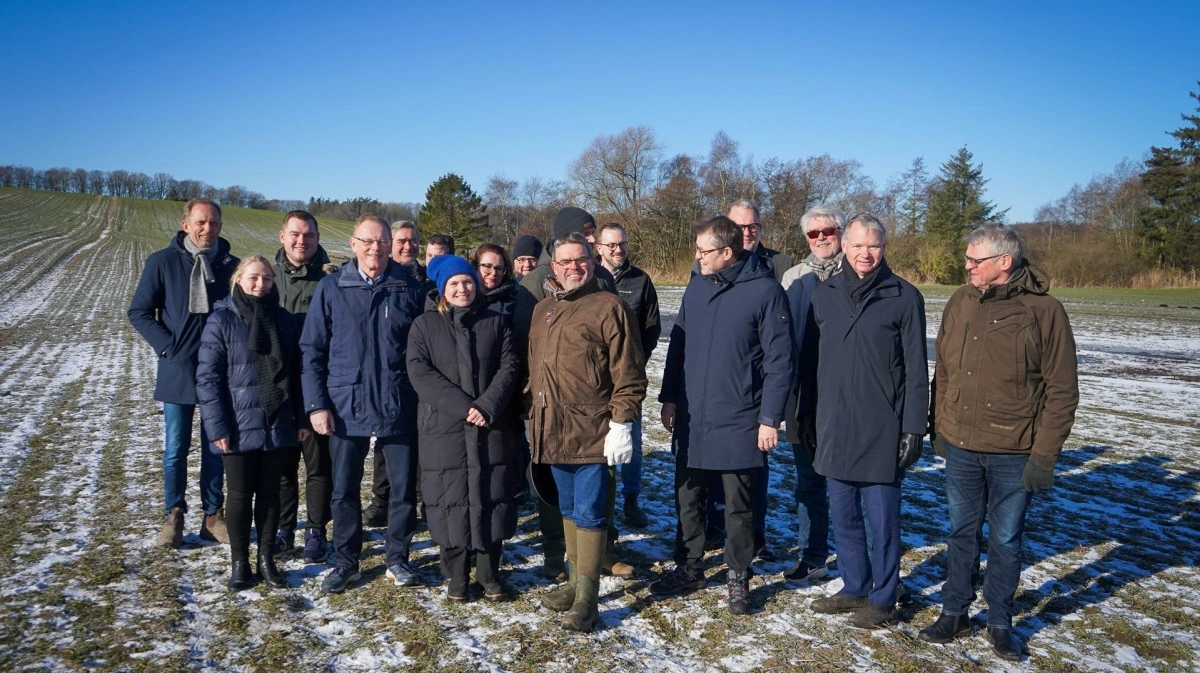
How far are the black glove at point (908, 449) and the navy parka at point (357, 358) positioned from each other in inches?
108

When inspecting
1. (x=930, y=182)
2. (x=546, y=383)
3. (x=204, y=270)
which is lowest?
(x=546, y=383)

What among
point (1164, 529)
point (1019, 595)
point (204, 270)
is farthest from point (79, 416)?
point (1164, 529)

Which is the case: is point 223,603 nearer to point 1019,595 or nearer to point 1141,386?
point 1019,595

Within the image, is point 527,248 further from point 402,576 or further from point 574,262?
point 402,576

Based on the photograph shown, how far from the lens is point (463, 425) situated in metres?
3.88

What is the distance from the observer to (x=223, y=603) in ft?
12.5

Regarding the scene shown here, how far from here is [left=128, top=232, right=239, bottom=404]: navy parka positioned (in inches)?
177

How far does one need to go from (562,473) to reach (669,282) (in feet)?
128

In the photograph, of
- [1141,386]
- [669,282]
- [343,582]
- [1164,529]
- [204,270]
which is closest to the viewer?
[343,582]

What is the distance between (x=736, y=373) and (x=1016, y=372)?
136 cm

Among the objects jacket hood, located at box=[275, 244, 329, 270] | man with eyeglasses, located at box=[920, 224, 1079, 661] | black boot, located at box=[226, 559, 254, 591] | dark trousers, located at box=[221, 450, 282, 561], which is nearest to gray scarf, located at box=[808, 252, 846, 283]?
man with eyeglasses, located at box=[920, 224, 1079, 661]

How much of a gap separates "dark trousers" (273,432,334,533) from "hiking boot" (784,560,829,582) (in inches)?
118

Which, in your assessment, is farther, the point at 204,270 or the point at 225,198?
the point at 225,198

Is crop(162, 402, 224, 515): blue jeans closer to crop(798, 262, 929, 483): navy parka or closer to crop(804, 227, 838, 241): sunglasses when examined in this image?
crop(798, 262, 929, 483): navy parka
